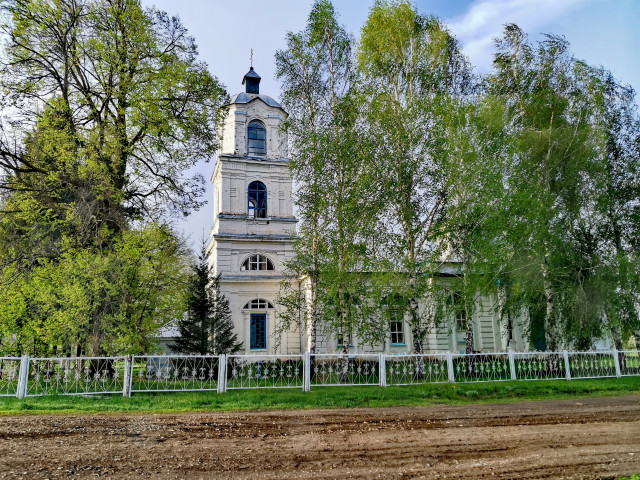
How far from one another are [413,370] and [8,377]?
11215 millimetres

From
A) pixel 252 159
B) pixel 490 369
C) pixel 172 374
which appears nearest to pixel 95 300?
pixel 172 374

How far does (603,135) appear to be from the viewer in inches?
690

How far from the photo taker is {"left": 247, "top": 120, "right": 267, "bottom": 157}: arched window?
24500 mm

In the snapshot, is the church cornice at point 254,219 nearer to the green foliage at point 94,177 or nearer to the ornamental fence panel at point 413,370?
the green foliage at point 94,177

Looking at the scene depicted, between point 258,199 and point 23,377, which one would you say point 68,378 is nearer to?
point 23,377

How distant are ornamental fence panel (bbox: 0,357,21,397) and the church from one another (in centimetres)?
1157

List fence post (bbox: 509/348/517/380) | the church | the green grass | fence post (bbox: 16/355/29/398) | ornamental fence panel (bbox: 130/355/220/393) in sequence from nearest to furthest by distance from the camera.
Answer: the green grass
fence post (bbox: 16/355/29/398)
ornamental fence panel (bbox: 130/355/220/393)
fence post (bbox: 509/348/517/380)
the church

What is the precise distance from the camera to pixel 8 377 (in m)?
Answer: 10.5

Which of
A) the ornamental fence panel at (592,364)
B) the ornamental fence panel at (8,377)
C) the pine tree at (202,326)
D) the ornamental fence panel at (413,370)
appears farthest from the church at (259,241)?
the ornamental fence panel at (8,377)

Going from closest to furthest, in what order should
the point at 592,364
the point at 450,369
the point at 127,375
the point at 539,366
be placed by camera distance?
the point at 127,375 → the point at 450,369 → the point at 539,366 → the point at 592,364

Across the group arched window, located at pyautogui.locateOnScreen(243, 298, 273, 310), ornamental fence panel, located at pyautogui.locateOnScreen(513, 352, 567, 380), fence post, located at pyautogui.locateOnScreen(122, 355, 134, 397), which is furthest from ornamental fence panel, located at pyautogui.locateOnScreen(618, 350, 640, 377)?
fence post, located at pyautogui.locateOnScreen(122, 355, 134, 397)

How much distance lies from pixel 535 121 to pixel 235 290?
53.5 ft

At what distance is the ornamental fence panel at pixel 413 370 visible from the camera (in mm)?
12820

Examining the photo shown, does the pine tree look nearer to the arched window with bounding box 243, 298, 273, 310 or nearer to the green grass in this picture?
the arched window with bounding box 243, 298, 273, 310
